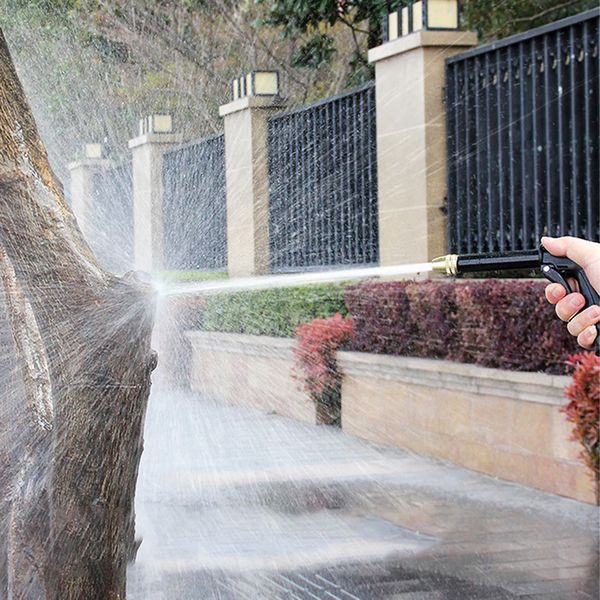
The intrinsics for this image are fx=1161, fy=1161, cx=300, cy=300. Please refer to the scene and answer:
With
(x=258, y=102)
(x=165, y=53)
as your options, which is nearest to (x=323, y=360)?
(x=258, y=102)

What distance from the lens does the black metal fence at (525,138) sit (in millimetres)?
7266

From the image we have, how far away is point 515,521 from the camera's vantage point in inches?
233

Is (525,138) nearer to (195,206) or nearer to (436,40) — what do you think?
(436,40)

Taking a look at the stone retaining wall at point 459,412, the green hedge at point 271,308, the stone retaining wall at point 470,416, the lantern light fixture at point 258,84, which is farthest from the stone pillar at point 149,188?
the stone retaining wall at point 470,416

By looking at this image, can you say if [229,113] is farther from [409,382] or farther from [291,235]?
[409,382]

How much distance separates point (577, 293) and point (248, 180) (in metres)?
9.87

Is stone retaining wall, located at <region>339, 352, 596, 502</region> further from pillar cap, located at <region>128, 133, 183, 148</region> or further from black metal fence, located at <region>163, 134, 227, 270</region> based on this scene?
pillar cap, located at <region>128, 133, 183, 148</region>

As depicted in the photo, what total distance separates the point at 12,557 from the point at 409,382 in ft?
15.5

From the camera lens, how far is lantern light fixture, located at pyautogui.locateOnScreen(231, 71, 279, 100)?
11883 millimetres

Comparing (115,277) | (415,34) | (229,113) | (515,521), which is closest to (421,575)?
(515,521)

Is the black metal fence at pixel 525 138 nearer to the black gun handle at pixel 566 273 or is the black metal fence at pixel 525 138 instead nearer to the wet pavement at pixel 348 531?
the wet pavement at pixel 348 531

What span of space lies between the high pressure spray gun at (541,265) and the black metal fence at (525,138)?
4775 millimetres

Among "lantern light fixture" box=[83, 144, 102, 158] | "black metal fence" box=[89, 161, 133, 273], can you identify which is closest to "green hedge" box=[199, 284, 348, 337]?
"black metal fence" box=[89, 161, 133, 273]

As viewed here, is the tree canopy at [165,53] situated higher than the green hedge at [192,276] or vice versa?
the tree canopy at [165,53]
